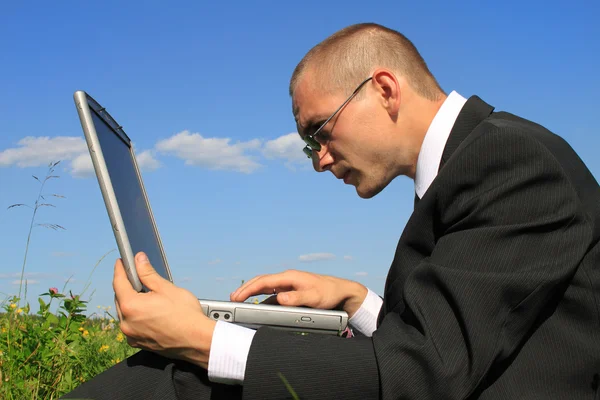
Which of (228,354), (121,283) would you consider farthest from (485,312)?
(121,283)

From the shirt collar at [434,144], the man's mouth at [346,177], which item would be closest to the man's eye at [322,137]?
the man's mouth at [346,177]

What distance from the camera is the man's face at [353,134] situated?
298 centimetres

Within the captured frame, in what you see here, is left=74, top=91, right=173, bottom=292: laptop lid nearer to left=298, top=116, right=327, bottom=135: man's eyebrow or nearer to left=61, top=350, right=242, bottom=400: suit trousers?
left=61, top=350, right=242, bottom=400: suit trousers

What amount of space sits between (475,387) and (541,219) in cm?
55

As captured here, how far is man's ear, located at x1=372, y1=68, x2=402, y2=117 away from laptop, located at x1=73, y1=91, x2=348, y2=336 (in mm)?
1030

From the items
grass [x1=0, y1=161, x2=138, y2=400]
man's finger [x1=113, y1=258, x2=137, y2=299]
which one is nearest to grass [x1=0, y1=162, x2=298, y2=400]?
grass [x1=0, y1=161, x2=138, y2=400]

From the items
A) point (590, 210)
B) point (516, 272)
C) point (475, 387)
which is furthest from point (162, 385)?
point (590, 210)

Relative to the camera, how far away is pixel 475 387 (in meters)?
1.94

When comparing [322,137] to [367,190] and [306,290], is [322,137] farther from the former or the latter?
[306,290]

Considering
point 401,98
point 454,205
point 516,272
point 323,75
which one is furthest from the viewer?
point 323,75

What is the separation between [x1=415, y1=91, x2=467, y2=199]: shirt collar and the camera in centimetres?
260

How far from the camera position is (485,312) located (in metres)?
1.90

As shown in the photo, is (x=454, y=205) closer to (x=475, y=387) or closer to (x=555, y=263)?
(x=555, y=263)

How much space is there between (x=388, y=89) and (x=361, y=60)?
0.87 feet
